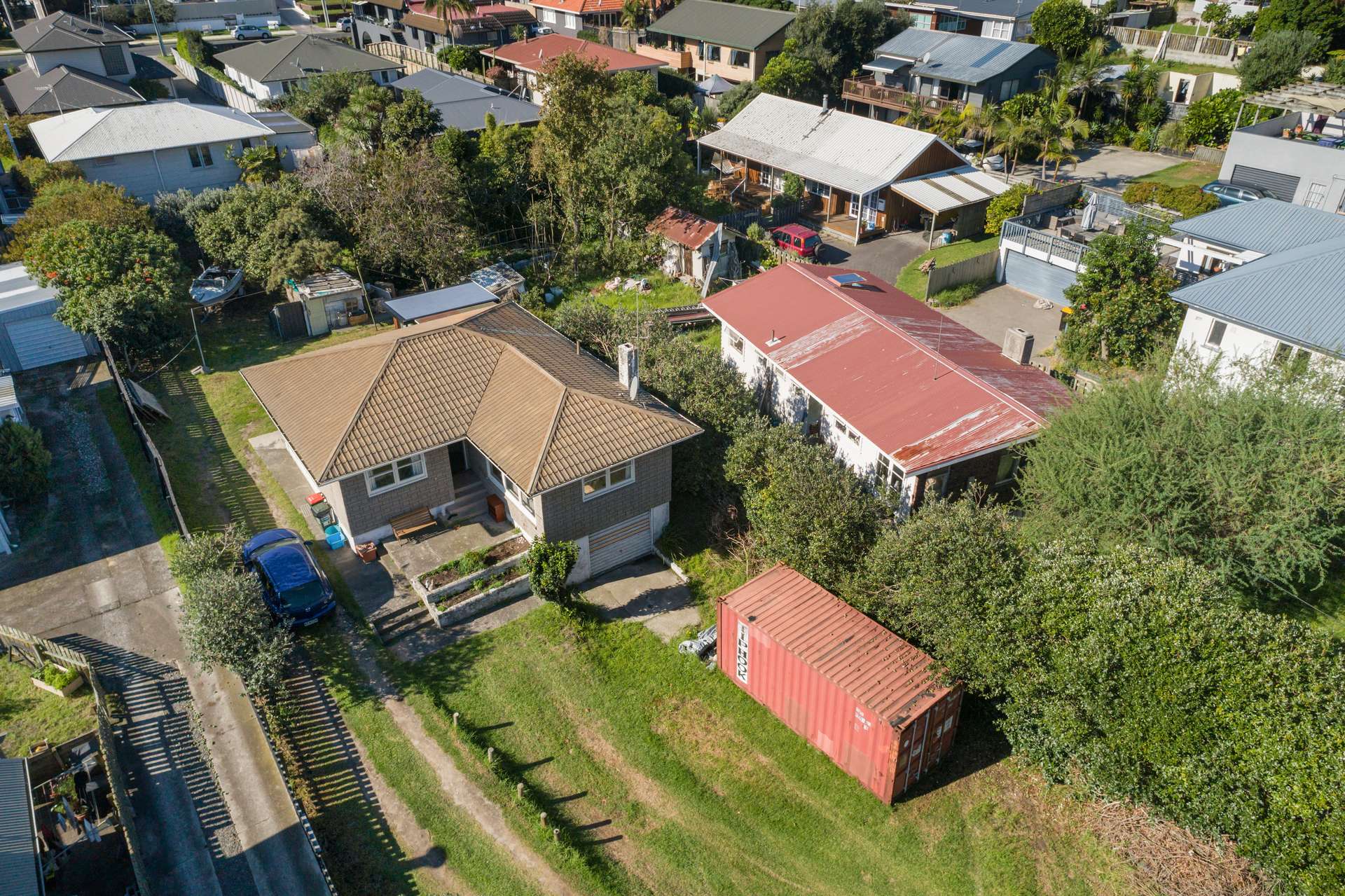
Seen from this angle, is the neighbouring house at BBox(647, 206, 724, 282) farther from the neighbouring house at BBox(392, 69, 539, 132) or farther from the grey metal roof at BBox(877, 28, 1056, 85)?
the grey metal roof at BBox(877, 28, 1056, 85)

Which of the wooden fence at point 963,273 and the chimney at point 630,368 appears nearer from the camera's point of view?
the chimney at point 630,368

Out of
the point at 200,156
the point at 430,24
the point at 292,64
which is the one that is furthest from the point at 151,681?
the point at 430,24

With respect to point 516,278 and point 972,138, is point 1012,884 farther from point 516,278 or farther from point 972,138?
point 972,138

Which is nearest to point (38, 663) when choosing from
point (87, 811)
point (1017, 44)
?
point (87, 811)

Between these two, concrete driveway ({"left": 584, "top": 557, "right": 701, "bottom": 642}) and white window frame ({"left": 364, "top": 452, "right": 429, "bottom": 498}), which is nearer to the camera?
concrete driveway ({"left": 584, "top": 557, "right": 701, "bottom": 642})

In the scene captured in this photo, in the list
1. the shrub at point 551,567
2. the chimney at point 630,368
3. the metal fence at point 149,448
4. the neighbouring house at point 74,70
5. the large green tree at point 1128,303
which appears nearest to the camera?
the shrub at point 551,567

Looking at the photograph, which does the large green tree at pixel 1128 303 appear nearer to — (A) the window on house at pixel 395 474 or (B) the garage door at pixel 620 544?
(B) the garage door at pixel 620 544

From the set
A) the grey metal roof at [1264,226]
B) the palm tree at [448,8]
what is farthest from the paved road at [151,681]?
the palm tree at [448,8]

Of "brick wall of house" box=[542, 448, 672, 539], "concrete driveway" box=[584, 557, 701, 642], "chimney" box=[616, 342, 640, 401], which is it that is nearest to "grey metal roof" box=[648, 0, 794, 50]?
"chimney" box=[616, 342, 640, 401]
